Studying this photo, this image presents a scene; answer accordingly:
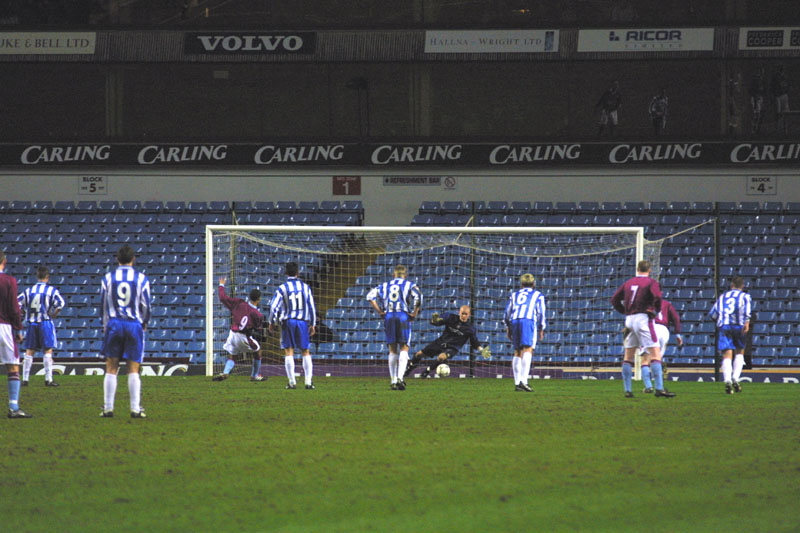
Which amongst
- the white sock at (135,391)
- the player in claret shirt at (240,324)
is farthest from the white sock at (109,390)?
the player in claret shirt at (240,324)

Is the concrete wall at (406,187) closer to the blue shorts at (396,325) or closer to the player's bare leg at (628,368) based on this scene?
the blue shorts at (396,325)

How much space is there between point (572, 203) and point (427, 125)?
529 centimetres

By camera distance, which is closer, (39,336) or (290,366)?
(290,366)

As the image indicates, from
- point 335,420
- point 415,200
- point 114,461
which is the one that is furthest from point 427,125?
point 114,461

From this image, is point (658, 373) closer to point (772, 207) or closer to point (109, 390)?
point (109, 390)

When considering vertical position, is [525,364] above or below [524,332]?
below

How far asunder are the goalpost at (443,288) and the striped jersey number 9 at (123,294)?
844 centimetres

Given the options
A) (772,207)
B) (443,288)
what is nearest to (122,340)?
(443,288)

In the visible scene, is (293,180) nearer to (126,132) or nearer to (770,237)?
(126,132)

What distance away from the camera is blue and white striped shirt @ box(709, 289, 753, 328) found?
1581 centimetres

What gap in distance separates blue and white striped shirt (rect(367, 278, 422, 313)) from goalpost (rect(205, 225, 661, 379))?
403cm

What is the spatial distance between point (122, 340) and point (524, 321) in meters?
7.12

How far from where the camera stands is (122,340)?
1105cm

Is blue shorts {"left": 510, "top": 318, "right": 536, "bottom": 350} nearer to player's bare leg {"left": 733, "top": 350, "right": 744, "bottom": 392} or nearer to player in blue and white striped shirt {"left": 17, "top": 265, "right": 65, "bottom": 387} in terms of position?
player's bare leg {"left": 733, "top": 350, "right": 744, "bottom": 392}
